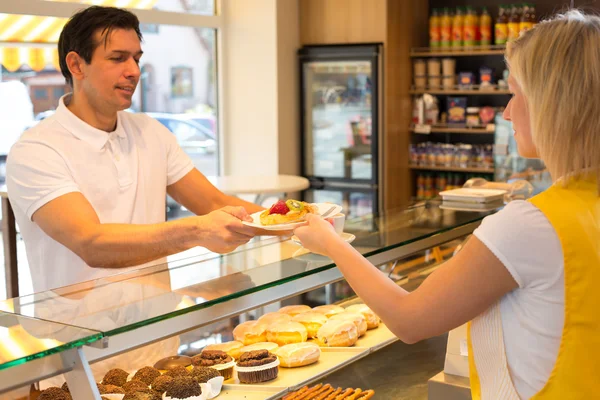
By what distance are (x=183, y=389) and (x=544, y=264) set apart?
0.89m

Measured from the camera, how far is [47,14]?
17.9ft

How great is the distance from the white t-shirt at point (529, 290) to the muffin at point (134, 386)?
2.82 feet

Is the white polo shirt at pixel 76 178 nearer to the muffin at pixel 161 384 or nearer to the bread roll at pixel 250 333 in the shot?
the bread roll at pixel 250 333

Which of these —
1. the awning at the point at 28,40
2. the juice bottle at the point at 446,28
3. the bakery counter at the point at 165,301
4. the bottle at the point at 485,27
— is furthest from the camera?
the juice bottle at the point at 446,28

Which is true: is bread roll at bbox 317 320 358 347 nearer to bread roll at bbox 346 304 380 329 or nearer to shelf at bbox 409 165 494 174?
bread roll at bbox 346 304 380 329

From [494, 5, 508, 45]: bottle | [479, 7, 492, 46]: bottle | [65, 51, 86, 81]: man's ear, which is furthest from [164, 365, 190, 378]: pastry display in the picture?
[479, 7, 492, 46]: bottle

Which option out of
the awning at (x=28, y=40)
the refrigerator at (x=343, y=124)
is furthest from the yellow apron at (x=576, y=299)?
the refrigerator at (x=343, y=124)

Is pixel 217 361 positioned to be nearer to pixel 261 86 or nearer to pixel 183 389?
pixel 183 389

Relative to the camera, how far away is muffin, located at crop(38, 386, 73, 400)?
1.69 meters

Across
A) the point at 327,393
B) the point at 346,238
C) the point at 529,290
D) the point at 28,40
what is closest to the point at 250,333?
the point at 327,393

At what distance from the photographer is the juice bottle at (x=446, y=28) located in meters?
6.64

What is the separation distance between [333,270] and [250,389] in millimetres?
358

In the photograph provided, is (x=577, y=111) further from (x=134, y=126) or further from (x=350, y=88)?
(x=350, y=88)

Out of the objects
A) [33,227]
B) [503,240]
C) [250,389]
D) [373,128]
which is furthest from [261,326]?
[373,128]
